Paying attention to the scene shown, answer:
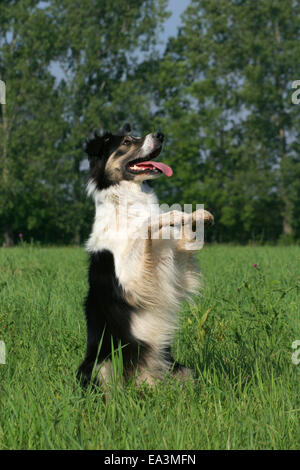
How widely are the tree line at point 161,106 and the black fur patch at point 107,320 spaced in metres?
25.5

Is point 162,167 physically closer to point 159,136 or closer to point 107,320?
point 159,136

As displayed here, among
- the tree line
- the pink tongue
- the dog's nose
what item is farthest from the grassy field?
the tree line

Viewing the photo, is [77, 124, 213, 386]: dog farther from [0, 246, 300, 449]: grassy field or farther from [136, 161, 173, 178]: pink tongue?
[0, 246, 300, 449]: grassy field

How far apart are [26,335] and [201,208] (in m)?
1.98

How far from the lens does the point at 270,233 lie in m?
33.2

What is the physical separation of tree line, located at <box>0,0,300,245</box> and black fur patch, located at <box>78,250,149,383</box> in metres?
25.5

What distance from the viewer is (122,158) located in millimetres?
4000

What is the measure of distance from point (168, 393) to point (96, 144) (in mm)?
2179

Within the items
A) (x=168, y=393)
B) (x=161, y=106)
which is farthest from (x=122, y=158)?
(x=161, y=106)

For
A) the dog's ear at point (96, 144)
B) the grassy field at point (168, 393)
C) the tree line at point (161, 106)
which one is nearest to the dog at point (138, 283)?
the grassy field at point (168, 393)

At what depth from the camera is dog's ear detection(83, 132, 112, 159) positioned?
411 cm

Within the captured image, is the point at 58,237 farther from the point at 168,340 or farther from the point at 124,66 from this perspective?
the point at 168,340
